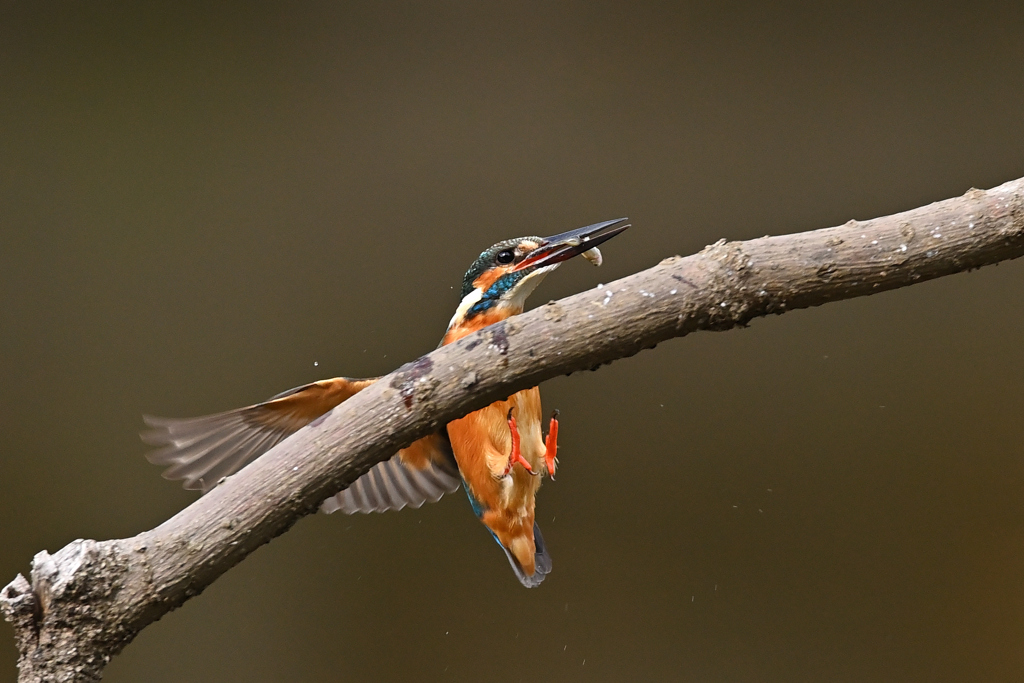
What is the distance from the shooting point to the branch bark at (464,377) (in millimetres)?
1038

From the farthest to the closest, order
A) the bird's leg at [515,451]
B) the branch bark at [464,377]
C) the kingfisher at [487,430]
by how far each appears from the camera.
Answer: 1. the kingfisher at [487,430]
2. the bird's leg at [515,451]
3. the branch bark at [464,377]

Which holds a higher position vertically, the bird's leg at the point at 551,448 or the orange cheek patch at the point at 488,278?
the orange cheek patch at the point at 488,278

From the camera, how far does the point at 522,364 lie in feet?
3.43

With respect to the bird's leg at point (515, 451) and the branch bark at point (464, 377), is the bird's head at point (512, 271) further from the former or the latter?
the branch bark at point (464, 377)

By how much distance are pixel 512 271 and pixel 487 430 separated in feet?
0.95

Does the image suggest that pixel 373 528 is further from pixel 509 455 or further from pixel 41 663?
pixel 41 663

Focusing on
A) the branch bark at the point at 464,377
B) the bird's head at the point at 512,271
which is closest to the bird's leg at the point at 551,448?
the bird's head at the point at 512,271

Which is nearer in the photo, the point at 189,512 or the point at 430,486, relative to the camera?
the point at 189,512

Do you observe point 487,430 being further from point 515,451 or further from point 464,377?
point 464,377

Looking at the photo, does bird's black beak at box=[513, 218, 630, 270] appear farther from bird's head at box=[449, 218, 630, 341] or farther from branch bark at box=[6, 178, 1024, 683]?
branch bark at box=[6, 178, 1024, 683]

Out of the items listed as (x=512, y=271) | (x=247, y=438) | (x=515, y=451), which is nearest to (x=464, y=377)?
(x=515, y=451)

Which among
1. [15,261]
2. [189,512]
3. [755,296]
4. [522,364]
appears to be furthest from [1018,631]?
[15,261]

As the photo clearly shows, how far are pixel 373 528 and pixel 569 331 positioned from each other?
1591 mm

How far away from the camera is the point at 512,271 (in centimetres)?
149
